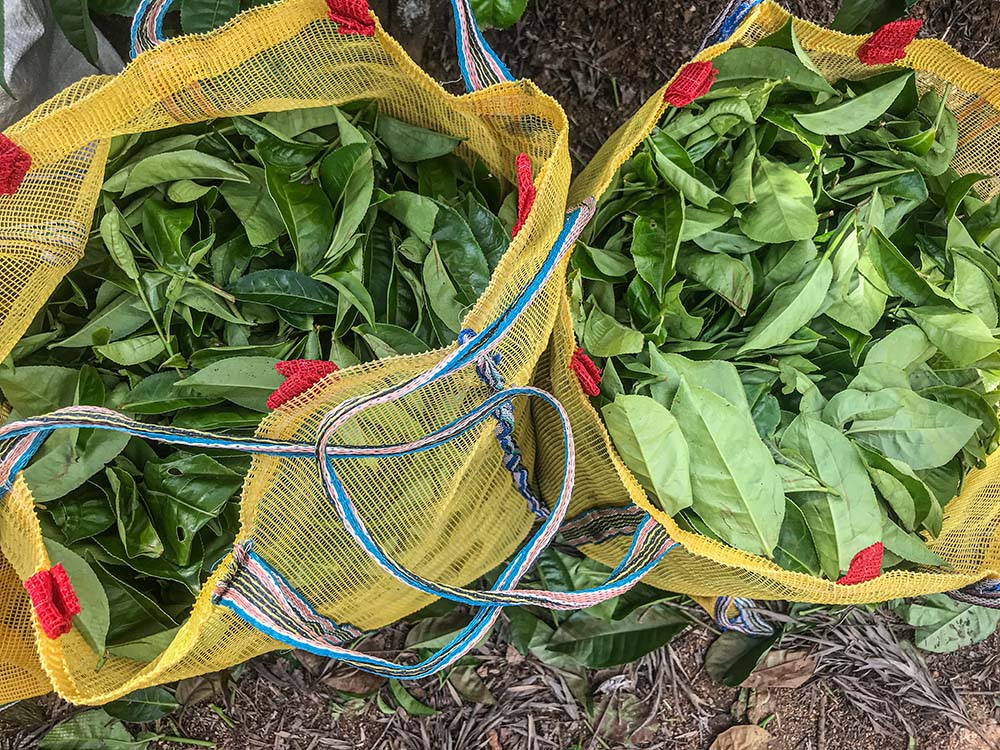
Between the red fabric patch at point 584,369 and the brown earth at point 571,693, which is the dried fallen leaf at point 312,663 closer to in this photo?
the brown earth at point 571,693

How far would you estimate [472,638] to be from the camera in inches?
23.9

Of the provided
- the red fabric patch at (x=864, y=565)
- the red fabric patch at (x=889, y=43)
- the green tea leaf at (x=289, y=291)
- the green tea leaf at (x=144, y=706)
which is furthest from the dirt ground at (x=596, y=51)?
the green tea leaf at (x=144, y=706)

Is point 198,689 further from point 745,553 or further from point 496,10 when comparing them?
point 496,10

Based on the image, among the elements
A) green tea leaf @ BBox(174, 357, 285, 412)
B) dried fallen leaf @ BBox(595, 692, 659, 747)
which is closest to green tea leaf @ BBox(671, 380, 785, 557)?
green tea leaf @ BBox(174, 357, 285, 412)

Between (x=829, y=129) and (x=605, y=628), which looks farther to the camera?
(x=605, y=628)

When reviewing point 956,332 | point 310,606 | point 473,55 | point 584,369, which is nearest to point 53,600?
point 310,606

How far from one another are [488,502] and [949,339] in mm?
437

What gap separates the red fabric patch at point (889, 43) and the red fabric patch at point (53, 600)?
749 mm

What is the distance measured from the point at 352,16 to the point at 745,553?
0.52m

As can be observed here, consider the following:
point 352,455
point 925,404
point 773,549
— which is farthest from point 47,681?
point 925,404

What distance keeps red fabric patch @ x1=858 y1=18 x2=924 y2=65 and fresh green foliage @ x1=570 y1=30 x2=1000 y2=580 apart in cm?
3

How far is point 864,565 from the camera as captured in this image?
67 centimetres

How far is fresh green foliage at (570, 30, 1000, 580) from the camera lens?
2.14 feet

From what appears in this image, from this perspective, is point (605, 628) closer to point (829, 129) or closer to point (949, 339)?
point (949, 339)
